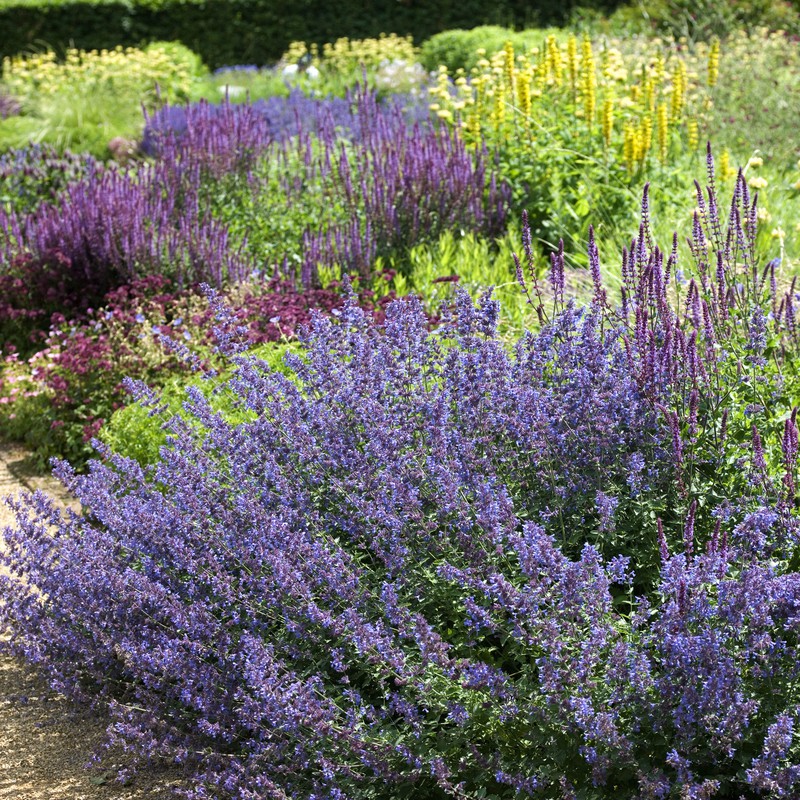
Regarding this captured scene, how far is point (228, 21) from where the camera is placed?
59.9 ft

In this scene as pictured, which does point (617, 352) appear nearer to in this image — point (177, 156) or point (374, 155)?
point (374, 155)

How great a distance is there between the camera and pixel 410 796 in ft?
9.81

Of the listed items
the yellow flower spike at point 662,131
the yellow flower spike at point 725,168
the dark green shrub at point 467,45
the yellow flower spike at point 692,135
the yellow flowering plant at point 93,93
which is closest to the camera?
the yellow flower spike at point 725,168

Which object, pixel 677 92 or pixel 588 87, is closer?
pixel 588 87

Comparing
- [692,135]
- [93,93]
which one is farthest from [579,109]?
[93,93]

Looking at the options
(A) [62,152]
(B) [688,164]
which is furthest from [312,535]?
(A) [62,152]

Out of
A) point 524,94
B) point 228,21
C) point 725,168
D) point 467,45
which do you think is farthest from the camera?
point 228,21

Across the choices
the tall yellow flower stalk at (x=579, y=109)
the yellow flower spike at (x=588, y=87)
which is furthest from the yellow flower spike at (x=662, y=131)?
the yellow flower spike at (x=588, y=87)

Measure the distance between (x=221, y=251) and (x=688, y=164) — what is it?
11.1 ft

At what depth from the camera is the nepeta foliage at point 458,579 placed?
8.09 feet

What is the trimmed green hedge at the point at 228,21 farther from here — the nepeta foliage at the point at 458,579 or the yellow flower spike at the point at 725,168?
the nepeta foliage at the point at 458,579

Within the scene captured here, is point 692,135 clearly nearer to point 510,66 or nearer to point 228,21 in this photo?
point 510,66

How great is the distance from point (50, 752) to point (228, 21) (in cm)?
1643

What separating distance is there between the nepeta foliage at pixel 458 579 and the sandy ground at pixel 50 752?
160mm
